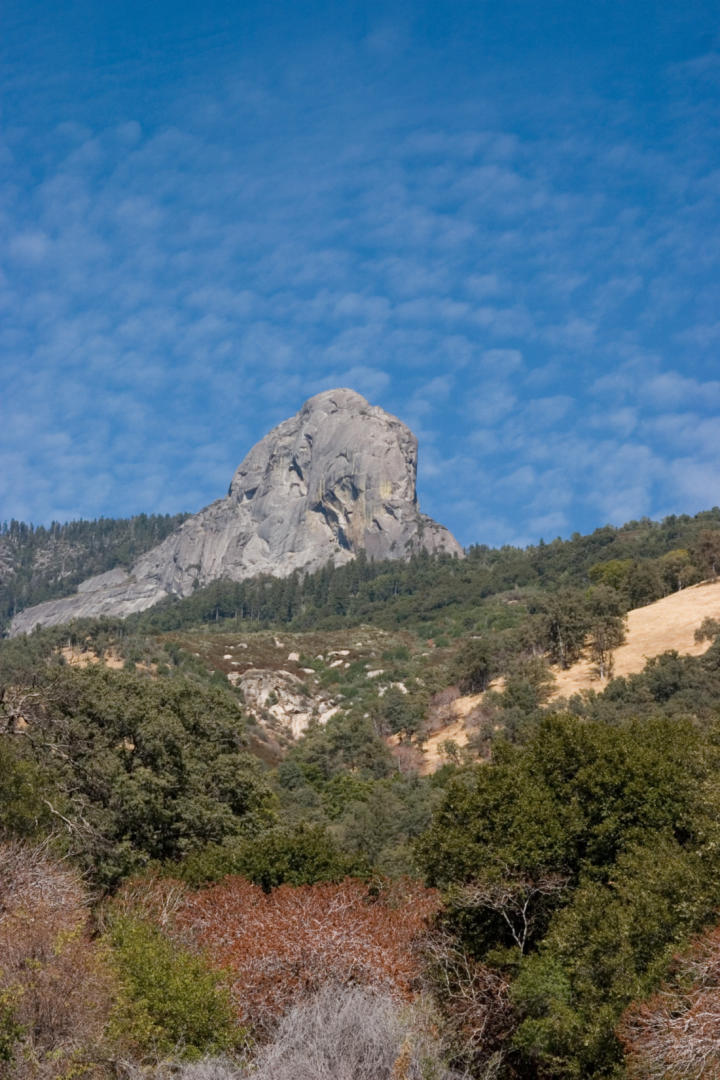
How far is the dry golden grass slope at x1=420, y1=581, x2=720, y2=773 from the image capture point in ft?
231

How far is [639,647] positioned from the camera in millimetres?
74750

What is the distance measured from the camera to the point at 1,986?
1438 centimetres

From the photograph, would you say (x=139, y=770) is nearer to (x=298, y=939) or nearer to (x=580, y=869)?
(x=298, y=939)

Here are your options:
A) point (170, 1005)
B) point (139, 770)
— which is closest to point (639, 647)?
point (139, 770)

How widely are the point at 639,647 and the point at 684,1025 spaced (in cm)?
6401

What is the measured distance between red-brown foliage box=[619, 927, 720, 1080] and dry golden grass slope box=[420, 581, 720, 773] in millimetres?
50488

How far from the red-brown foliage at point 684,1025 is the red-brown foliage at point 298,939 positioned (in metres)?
6.19

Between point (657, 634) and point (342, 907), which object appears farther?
point (657, 634)

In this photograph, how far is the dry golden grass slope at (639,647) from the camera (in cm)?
7031

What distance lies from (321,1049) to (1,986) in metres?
5.06

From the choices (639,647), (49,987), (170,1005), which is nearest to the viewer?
(49,987)

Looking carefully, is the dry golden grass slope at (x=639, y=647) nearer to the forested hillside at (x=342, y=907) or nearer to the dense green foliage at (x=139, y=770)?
the forested hillside at (x=342, y=907)

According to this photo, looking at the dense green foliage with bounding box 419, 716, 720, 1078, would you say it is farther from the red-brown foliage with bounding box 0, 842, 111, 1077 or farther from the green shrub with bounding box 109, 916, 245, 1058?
the red-brown foliage with bounding box 0, 842, 111, 1077

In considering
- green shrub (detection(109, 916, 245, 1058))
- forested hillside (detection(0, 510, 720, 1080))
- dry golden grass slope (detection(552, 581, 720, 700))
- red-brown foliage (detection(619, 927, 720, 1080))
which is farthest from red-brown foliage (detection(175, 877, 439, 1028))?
dry golden grass slope (detection(552, 581, 720, 700))
